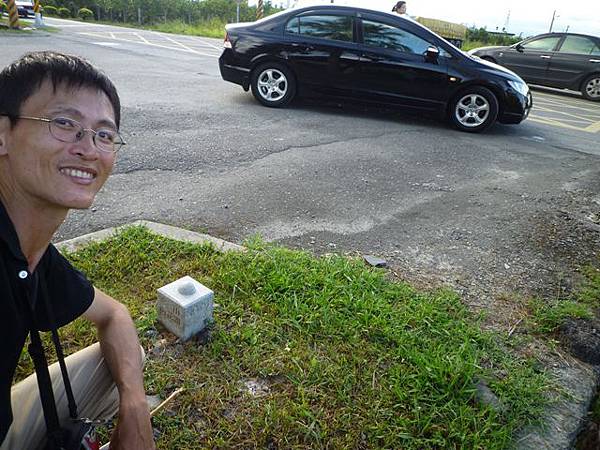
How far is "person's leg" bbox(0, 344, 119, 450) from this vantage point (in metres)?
1.45

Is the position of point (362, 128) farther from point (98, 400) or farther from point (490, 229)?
point (98, 400)

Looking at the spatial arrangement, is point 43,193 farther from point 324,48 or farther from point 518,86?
point 518,86

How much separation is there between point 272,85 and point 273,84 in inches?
0.8

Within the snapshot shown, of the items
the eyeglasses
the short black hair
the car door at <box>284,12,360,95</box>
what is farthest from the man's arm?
the car door at <box>284,12,360,95</box>

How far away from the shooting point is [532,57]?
12.2 m

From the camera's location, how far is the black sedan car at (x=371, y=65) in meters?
6.52

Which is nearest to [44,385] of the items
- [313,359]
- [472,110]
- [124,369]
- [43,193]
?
[124,369]

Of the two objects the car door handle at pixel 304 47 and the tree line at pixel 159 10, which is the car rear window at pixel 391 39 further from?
the tree line at pixel 159 10

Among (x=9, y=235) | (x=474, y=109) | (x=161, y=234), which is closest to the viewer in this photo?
(x=9, y=235)

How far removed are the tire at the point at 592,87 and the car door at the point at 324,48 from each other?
864cm

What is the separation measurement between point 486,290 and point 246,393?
1739mm

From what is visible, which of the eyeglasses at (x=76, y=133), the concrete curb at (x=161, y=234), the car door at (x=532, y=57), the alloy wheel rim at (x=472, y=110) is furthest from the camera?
the car door at (x=532, y=57)

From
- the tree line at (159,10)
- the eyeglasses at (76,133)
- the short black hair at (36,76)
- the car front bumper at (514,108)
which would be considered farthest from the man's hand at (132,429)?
the tree line at (159,10)

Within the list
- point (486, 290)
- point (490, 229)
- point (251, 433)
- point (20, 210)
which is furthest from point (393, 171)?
point (20, 210)
